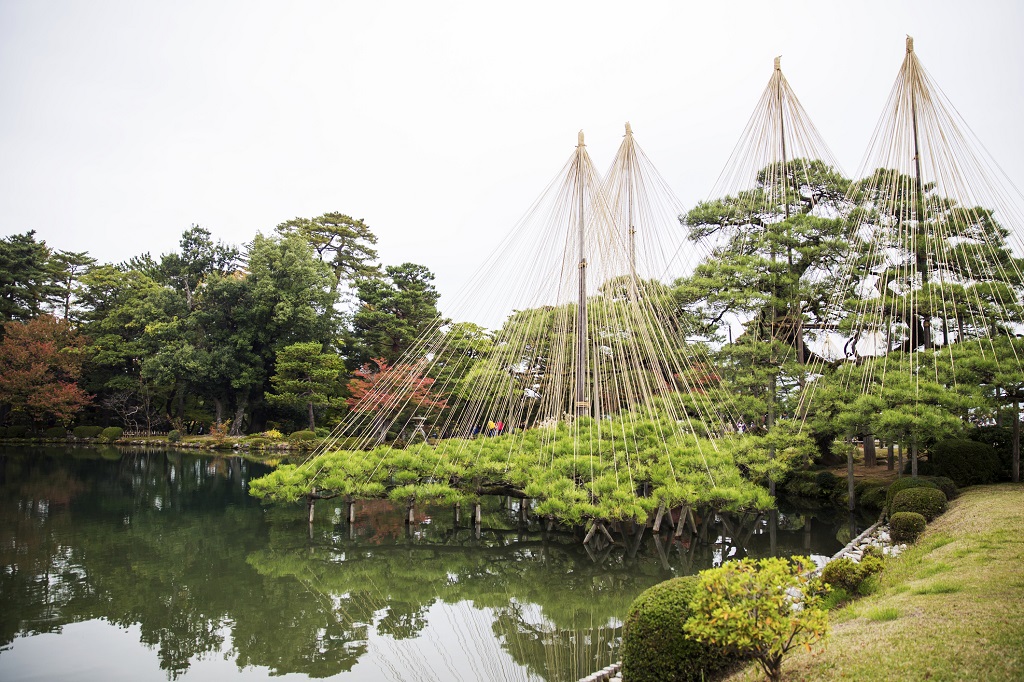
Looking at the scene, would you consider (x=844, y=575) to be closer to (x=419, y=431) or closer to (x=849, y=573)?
(x=849, y=573)

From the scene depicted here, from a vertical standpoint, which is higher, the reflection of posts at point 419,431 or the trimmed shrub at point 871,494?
the reflection of posts at point 419,431

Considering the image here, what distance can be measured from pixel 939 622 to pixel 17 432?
3648 centimetres

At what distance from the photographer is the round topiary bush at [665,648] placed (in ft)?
15.3

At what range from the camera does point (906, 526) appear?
28.1ft

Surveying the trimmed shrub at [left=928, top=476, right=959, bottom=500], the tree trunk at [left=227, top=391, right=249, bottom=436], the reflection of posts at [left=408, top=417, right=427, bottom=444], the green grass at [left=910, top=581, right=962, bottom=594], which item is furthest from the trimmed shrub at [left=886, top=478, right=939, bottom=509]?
the tree trunk at [left=227, top=391, right=249, bottom=436]

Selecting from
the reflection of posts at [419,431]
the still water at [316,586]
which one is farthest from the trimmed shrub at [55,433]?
the reflection of posts at [419,431]

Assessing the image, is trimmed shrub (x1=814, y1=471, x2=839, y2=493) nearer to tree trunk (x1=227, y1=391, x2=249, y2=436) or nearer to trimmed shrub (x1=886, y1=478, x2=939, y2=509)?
trimmed shrub (x1=886, y1=478, x2=939, y2=509)

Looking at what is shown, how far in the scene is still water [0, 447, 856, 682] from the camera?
633 centimetres

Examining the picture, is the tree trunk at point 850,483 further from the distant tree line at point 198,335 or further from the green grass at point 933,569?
the distant tree line at point 198,335

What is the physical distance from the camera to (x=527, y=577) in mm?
9523

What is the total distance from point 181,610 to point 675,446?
26.8ft

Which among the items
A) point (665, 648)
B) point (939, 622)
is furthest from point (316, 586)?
point (939, 622)

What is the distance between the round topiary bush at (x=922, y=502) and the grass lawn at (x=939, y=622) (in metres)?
1.96

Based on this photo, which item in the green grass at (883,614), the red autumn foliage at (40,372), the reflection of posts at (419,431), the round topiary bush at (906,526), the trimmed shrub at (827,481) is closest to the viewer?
the green grass at (883,614)
